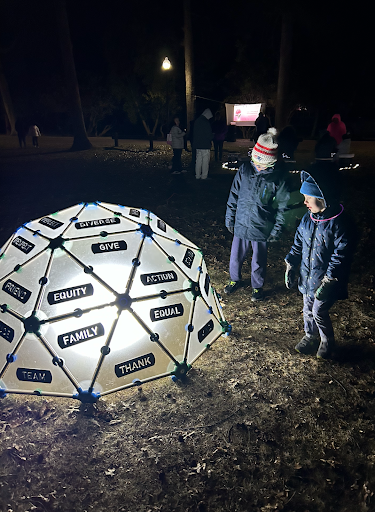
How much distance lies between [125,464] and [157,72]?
3291cm

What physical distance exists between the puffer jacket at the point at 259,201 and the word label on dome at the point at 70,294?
2.59m

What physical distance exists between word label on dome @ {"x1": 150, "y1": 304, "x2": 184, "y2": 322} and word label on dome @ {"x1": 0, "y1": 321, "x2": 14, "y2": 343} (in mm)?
1320

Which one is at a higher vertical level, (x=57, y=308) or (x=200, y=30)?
(x=200, y=30)

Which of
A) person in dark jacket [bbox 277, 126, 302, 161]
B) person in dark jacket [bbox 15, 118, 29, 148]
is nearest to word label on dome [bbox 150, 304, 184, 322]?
person in dark jacket [bbox 277, 126, 302, 161]

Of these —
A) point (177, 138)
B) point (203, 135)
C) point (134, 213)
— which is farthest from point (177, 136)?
point (134, 213)

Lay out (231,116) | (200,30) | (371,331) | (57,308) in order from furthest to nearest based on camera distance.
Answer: (200,30), (231,116), (371,331), (57,308)

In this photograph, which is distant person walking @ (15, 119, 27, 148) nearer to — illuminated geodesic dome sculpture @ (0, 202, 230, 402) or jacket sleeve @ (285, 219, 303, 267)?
illuminated geodesic dome sculpture @ (0, 202, 230, 402)

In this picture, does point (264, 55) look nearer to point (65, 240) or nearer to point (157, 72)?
point (157, 72)

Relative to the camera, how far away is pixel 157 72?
30.4 metres

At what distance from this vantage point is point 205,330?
3.81 metres

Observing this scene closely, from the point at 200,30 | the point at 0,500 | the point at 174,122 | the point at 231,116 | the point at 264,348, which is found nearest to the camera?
the point at 0,500

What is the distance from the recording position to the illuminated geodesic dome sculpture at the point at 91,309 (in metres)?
3.13

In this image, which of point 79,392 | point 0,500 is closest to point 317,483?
point 79,392

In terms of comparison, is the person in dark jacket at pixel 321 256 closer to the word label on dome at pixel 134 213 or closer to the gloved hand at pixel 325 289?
the gloved hand at pixel 325 289
